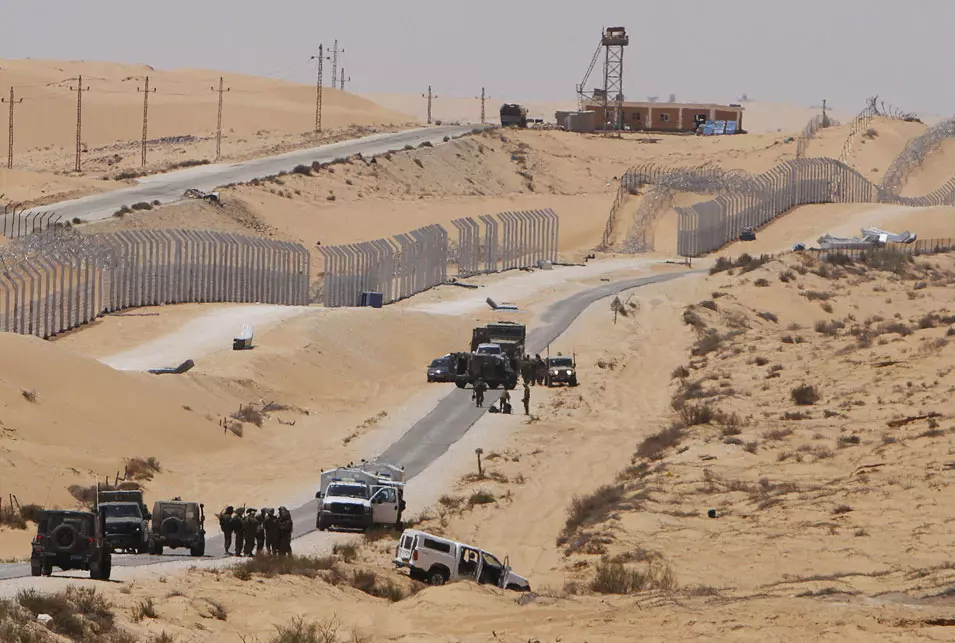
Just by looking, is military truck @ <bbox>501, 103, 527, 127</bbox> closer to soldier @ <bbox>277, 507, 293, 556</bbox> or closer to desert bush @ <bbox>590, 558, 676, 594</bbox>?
soldier @ <bbox>277, 507, 293, 556</bbox>

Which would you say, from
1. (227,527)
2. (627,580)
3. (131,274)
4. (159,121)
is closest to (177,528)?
(227,527)

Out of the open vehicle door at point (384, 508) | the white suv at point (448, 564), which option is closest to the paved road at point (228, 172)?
the open vehicle door at point (384, 508)

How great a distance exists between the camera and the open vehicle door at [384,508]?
36062 millimetres

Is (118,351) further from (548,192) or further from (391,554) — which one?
(548,192)

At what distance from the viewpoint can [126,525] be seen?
31531 millimetres

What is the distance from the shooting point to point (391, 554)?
109 feet

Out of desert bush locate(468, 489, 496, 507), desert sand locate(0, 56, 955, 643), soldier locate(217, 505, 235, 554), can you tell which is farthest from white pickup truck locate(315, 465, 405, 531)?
soldier locate(217, 505, 235, 554)

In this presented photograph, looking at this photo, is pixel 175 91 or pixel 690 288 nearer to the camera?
pixel 690 288

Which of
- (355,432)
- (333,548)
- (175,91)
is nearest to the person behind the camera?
(333,548)

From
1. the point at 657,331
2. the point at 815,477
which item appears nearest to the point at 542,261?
the point at 657,331

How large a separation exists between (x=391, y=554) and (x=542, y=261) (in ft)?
190

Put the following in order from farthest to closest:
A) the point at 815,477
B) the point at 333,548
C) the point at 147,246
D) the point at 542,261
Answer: the point at 542,261 < the point at 147,246 < the point at 815,477 < the point at 333,548

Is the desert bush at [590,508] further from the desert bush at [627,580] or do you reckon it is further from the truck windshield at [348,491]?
the desert bush at [627,580]

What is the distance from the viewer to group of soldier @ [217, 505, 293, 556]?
31.2 metres
